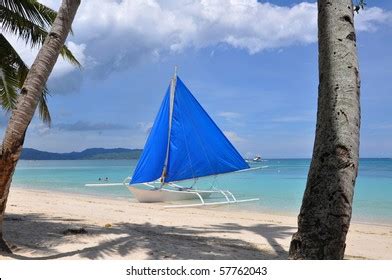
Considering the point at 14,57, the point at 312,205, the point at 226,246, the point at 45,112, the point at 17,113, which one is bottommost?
the point at 226,246

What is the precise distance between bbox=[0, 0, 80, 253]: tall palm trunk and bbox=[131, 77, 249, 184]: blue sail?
11.0m

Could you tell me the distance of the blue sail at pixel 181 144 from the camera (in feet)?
56.0

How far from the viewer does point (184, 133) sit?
56.2ft

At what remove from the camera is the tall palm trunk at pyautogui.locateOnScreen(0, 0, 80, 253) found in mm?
5527

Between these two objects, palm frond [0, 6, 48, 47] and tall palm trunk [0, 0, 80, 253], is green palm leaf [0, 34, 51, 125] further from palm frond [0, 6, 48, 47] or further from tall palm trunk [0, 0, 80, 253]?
tall palm trunk [0, 0, 80, 253]

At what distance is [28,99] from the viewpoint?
5715 millimetres

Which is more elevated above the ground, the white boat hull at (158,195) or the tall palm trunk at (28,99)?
the tall palm trunk at (28,99)

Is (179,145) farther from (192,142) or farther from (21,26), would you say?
(21,26)

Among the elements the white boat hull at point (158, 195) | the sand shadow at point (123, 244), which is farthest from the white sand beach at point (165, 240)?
the white boat hull at point (158, 195)

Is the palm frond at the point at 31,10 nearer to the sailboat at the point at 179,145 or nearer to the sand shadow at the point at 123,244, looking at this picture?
the sand shadow at the point at 123,244

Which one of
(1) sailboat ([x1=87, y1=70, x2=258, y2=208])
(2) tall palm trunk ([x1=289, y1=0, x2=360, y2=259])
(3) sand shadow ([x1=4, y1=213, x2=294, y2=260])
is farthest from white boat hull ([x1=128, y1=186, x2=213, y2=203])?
(2) tall palm trunk ([x1=289, y1=0, x2=360, y2=259])

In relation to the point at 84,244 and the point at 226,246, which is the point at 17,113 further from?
the point at 226,246

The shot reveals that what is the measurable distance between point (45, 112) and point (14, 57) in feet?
5.84

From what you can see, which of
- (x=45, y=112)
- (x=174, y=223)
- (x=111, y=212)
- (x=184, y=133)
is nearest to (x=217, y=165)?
(x=184, y=133)
